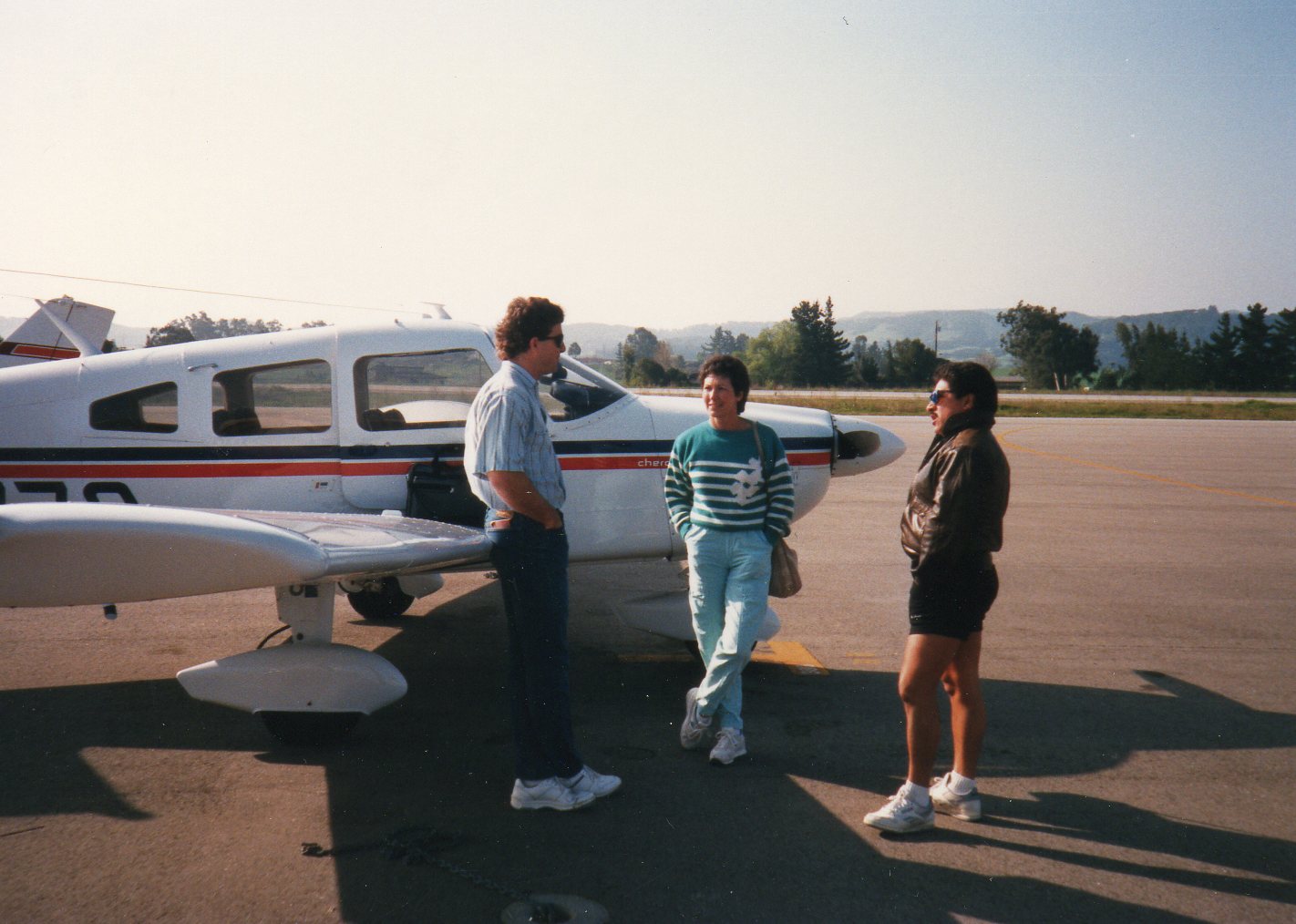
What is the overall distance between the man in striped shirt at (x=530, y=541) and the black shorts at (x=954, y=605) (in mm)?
1382

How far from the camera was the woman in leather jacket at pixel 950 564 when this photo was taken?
3.53 m

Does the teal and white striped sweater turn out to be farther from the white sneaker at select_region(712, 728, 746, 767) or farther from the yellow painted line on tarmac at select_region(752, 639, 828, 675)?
→ the yellow painted line on tarmac at select_region(752, 639, 828, 675)

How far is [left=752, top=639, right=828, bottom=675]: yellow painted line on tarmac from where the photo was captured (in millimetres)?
5844

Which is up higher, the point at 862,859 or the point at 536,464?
the point at 536,464

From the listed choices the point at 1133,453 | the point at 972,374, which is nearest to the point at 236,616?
the point at 972,374

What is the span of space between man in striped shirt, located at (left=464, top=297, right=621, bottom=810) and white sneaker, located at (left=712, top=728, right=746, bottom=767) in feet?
1.94

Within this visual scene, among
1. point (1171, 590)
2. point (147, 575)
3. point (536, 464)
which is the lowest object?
point (1171, 590)

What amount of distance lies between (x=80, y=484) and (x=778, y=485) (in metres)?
4.00

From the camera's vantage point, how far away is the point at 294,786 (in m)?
4.12

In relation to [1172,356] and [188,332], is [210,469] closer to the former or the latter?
[188,332]

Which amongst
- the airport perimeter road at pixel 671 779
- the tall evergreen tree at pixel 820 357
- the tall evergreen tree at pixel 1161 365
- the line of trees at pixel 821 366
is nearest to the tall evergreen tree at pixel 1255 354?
the tall evergreen tree at pixel 1161 365

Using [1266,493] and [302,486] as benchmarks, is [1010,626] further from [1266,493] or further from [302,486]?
[1266,493]

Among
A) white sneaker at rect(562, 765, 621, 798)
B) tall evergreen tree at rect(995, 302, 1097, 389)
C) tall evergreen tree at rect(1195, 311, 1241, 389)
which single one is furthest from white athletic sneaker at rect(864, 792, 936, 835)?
tall evergreen tree at rect(995, 302, 1097, 389)

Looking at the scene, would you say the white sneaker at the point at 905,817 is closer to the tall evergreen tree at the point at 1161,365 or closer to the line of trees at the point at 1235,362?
the line of trees at the point at 1235,362
